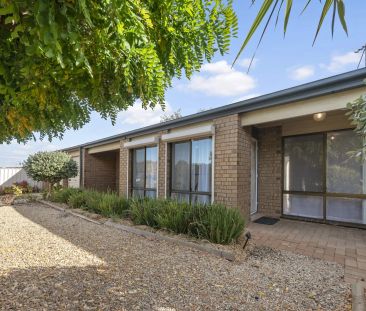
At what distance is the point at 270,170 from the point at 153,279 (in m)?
5.25

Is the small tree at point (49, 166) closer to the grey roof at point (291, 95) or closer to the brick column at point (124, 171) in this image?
the brick column at point (124, 171)

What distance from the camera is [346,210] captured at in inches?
234

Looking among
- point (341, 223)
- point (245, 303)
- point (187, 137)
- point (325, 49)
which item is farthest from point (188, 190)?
point (325, 49)

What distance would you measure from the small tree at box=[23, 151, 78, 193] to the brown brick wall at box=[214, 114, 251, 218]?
8544 mm

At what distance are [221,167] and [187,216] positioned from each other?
1.88 meters

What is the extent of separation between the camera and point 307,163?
6.64 m

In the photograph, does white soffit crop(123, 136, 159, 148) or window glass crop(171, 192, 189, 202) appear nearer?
window glass crop(171, 192, 189, 202)

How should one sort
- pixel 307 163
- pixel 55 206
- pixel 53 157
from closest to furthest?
pixel 307 163, pixel 55 206, pixel 53 157

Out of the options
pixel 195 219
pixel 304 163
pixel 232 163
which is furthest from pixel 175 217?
pixel 304 163

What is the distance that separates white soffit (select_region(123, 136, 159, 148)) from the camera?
27.5ft

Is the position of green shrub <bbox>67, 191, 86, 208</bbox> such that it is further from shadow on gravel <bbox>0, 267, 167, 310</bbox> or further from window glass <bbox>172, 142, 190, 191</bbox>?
shadow on gravel <bbox>0, 267, 167, 310</bbox>

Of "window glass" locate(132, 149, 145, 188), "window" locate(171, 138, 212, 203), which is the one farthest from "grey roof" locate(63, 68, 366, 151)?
"window glass" locate(132, 149, 145, 188)

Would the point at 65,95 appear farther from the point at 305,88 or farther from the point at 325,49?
the point at 305,88

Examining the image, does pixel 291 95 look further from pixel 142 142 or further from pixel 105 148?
pixel 105 148
